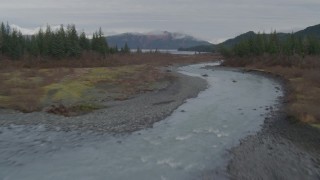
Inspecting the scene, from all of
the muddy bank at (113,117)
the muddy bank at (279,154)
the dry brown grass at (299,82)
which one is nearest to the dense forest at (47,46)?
the dry brown grass at (299,82)

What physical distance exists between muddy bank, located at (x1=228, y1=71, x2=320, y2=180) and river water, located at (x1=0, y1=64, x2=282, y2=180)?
895 mm

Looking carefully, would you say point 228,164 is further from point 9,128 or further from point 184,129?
point 9,128

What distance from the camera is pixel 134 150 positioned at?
24.2 metres

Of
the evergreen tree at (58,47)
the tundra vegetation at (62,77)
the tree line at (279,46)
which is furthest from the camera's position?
the tree line at (279,46)

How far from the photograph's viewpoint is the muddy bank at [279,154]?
1988 centimetres

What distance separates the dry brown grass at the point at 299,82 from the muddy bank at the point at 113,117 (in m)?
11.5

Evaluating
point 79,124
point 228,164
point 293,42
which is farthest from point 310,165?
point 293,42

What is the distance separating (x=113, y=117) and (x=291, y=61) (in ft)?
211

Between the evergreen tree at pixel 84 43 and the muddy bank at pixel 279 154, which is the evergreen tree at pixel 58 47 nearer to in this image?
the evergreen tree at pixel 84 43

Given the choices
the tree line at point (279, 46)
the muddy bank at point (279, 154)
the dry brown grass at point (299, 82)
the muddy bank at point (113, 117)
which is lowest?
the muddy bank at point (279, 154)

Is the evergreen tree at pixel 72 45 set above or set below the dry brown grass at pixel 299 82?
above

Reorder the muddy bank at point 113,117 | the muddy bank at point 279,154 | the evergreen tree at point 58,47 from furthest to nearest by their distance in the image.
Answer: the evergreen tree at point 58,47, the muddy bank at point 113,117, the muddy bank at point 279,154

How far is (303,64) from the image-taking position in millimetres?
80938

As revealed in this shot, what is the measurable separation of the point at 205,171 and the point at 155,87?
37128mm
